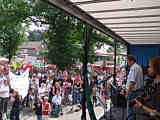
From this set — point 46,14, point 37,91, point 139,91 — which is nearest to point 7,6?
point 46,14

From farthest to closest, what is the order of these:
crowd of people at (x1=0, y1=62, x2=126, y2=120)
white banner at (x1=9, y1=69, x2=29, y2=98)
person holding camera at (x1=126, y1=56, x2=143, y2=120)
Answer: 1. white banner at (x1=9, y1=69, x2=29, y2=98)
2. crowd of people at (x1=0, y1=62, x2=126, y2=120)
3. person holding camera at (x1=126, y1=56, x2=143, y2=120)

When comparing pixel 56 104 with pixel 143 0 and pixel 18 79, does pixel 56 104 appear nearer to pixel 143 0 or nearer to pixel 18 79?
pixel 18 79

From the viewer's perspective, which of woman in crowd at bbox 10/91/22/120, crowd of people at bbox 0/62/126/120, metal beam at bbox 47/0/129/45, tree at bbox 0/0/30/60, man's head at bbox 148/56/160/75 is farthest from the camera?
tree at bbox 0/0/30/60

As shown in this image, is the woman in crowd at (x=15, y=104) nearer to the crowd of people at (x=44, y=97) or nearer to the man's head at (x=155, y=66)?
the crowd of people at (x=44, y=97)

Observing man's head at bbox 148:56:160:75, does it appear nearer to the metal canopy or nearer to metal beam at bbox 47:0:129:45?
the metal canopy

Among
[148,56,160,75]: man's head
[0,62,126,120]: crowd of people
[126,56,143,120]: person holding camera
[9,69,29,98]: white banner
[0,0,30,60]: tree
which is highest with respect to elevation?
[0,0,30,60]: tree

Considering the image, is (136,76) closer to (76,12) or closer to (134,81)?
(134,81)

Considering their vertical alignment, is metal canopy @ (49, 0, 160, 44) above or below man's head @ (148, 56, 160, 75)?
above

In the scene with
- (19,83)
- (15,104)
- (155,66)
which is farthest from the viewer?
(19,83)

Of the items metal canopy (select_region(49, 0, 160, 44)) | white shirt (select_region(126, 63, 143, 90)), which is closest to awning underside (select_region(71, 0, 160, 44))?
metal canopy (select_region(49, 0, 160, 44))

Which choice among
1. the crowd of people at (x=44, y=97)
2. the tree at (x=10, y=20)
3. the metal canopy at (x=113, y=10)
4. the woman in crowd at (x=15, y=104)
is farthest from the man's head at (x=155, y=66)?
the tree at (x=10, y=20)

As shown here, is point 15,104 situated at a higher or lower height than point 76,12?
lower

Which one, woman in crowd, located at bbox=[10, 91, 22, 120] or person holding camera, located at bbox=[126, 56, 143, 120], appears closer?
person holding camera, located at bbox=[126, 56, 143, 120]

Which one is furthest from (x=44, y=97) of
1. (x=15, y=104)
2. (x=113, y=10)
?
(x=113, y=10)
